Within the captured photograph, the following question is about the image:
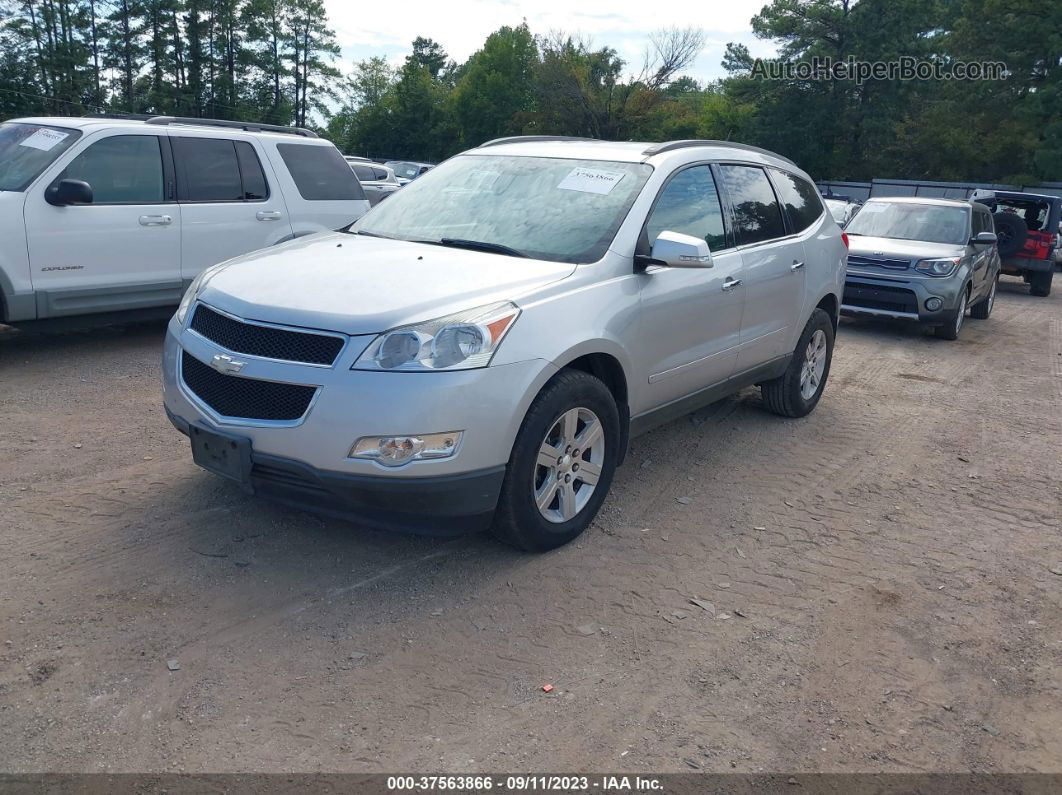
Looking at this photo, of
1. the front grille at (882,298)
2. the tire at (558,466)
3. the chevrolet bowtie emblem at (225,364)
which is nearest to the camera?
the chevrolet bowtie emblem at (225,364)

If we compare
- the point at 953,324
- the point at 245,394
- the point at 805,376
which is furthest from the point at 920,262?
the point at 245,394

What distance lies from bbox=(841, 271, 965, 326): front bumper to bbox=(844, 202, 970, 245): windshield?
1.15 meters

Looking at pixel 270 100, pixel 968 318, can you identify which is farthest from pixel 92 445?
pixel 270 100

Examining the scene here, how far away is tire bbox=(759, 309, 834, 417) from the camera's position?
650 cm

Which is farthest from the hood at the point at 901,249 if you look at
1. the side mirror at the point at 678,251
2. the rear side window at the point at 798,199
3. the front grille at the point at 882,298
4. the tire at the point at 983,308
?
the side mirror at the point at 678,251

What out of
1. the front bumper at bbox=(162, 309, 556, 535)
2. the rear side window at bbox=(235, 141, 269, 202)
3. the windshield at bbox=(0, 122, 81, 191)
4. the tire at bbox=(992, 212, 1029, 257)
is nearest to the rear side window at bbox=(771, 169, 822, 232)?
the front bumper at bbox=(162, 309, 556, 535)

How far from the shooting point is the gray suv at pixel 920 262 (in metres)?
10.9

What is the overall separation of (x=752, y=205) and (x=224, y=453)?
11.9ft

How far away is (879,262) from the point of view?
11266 millimetres

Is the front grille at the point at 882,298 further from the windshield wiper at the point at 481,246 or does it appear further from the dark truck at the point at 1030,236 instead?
the windshield wiper at the point at 481,246

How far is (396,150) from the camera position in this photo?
67062 mm

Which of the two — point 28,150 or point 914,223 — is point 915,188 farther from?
point 28,150

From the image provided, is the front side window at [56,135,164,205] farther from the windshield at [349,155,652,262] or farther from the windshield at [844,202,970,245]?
the windshield at [844,202,970,245]

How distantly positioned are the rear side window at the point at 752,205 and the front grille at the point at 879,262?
5.84m
